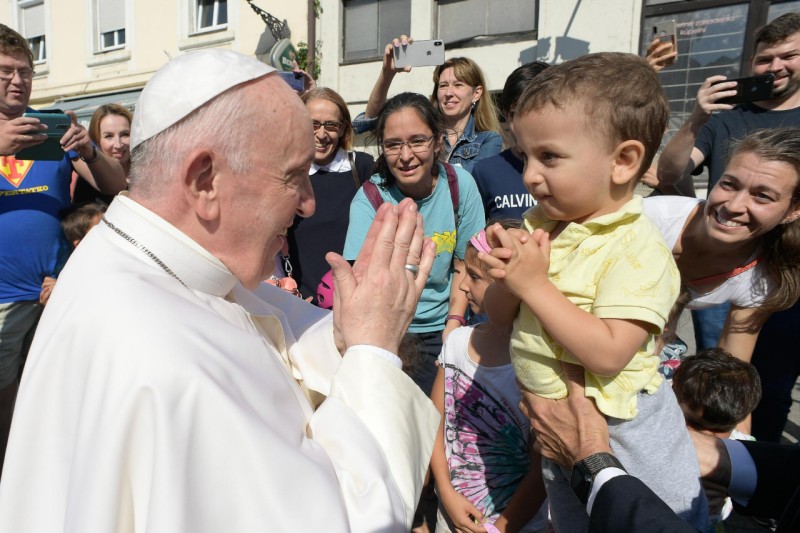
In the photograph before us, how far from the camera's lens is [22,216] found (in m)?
3.26

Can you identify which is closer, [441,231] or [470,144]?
[441,231]

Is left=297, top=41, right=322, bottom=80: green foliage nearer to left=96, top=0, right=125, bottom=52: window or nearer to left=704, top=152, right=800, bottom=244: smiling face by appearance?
left=96, top=0, right=125, bottom=52: window

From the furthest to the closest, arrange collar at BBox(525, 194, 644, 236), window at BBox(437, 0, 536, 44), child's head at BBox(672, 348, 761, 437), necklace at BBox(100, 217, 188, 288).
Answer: window at BBox(437, 0, 536, 44), child's head at BBox(672, 348, 761, 437), collar at BBox(525, 194, 644, 236), necklace at BBox(100, 217, 188, 288)

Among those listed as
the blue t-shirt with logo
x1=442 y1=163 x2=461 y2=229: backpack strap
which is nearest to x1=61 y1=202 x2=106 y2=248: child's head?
the blue t-shirt with logo

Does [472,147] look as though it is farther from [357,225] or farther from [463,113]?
[357,225]

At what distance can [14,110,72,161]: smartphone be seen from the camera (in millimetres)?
3201

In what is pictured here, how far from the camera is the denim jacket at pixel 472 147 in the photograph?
12.5 ft

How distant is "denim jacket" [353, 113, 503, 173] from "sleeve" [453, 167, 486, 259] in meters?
0.67

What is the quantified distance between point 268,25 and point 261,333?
11.3m

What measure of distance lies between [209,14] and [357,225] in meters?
12.4

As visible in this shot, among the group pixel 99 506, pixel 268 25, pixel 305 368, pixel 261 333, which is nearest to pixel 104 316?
pixel 99 506

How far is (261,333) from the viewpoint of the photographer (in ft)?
5.30

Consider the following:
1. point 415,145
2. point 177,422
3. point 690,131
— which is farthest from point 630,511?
point 690,131

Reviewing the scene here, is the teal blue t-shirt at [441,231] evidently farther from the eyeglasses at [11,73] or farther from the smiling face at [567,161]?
the eyeglasses at [11,73]
